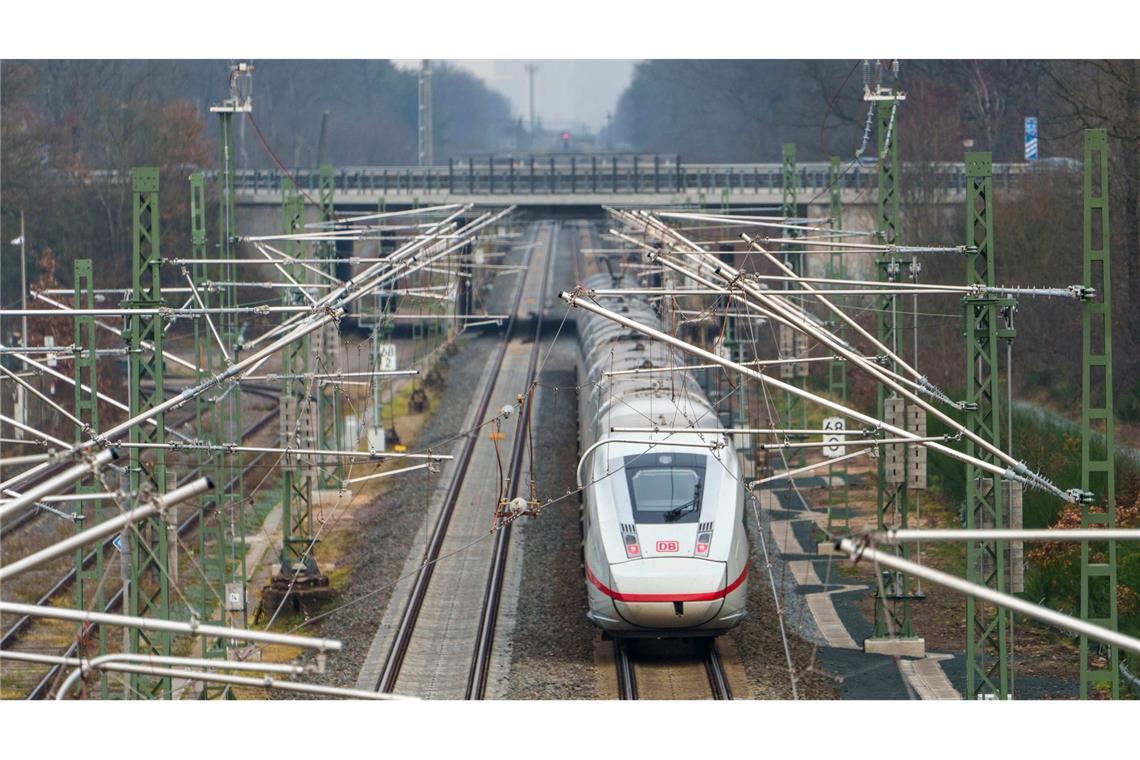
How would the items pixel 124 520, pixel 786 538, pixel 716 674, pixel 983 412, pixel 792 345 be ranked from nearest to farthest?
pixel 124 520 < pixel 983 412 < pixel 716 674 < pixel 786 538 < pixel 792 345

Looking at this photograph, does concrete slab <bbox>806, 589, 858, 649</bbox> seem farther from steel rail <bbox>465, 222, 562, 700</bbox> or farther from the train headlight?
steel rail <bbox>465, 222, 562, 700</bbox>

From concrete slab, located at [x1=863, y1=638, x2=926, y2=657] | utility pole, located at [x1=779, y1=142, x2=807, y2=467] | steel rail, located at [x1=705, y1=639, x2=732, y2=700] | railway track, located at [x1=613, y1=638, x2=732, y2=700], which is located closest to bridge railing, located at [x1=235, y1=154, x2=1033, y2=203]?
utility pole, located at [x1=779, y1=142, x2=807, y2=467]

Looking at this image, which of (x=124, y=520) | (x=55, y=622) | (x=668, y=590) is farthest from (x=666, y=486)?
(x=124, y=520)

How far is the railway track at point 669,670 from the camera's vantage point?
2117 centimetres

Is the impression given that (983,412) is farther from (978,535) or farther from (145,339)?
(145,339)

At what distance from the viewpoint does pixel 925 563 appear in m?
28.8

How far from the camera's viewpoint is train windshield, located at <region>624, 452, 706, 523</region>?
21.5 metres

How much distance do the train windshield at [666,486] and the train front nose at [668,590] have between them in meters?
0.75

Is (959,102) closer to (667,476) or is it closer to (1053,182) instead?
(1053,182)

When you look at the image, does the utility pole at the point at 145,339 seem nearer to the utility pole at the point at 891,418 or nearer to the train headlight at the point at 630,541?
the train headlight at the point at 630,541

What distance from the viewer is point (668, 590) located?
20.7 metres

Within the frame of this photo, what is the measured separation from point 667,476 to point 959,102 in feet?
169

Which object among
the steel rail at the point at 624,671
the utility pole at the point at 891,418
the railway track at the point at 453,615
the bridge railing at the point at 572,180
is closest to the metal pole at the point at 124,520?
the railway track at the point at 453,615

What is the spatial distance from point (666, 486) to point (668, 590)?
1.74m
